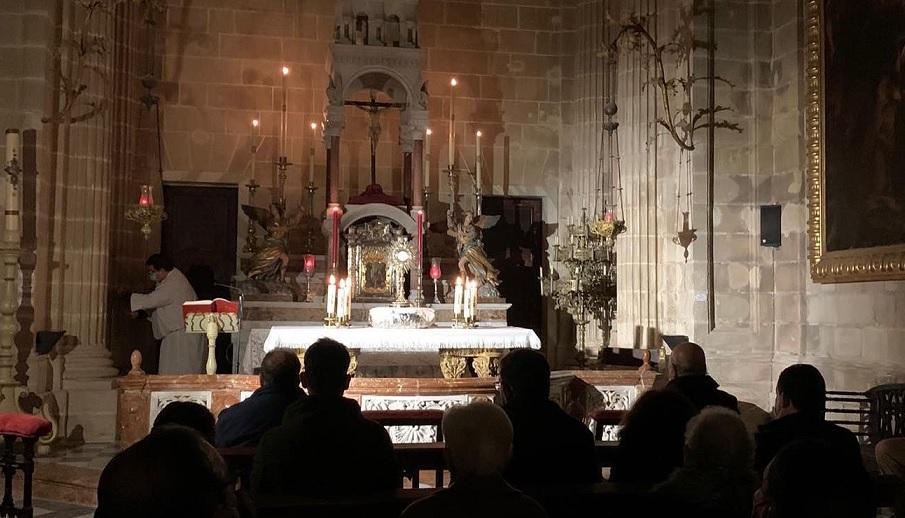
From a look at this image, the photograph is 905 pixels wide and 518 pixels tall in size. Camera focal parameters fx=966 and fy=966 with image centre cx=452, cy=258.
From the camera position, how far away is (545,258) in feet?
44.0

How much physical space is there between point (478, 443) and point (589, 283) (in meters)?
9.49

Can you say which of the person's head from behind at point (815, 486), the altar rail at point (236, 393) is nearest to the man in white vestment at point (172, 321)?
the altar rail at point (236, 393)

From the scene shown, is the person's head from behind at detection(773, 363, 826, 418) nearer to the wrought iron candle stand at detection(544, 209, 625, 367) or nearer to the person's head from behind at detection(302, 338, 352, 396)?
the person's head from behind at detection(302, 338, 352, 396)

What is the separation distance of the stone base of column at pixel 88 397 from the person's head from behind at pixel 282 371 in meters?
5.27

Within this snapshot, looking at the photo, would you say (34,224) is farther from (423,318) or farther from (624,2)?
(624,2)

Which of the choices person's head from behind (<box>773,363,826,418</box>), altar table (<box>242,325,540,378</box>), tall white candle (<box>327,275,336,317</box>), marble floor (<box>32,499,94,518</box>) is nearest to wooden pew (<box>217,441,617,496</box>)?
person's head from behind (<box>773,363,826,418</box>)

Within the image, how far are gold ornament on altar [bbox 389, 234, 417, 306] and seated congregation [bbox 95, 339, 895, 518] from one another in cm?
549

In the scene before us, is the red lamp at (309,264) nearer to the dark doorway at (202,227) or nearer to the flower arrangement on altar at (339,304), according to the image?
the flower arrangement on altar at (339,304)

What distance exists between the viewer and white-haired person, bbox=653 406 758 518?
3.12m

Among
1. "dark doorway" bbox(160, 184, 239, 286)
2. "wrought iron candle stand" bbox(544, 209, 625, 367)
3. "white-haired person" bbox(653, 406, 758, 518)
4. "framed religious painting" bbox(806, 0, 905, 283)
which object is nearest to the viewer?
"white-haired person" bbox(653, 406, 758, 518)

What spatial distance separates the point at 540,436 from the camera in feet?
12.5

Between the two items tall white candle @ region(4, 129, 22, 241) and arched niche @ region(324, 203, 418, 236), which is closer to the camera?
tall white candle @ region(4, 129, 22, 241)

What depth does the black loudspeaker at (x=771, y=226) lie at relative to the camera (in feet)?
31.7

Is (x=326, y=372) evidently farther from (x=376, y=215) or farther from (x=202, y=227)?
(x=202, y=227)
